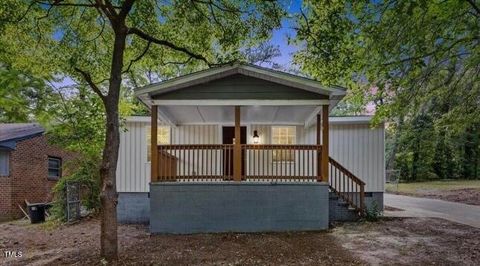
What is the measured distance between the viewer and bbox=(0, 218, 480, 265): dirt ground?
753cm

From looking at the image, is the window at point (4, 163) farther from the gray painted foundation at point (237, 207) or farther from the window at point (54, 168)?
the gray painted foundation at point (237, 207)

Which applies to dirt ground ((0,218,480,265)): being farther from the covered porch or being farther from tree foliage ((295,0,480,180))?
tree foliage ((295,0,480,180))

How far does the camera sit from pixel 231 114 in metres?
12.7

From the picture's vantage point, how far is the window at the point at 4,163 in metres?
16.4

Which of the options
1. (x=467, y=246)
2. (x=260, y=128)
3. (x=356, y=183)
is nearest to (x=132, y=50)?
(x=260, y=128)

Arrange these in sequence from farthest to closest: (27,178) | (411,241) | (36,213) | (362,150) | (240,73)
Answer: (27,178) < (36,213) < (362,150) < (240,73) < (411,241)

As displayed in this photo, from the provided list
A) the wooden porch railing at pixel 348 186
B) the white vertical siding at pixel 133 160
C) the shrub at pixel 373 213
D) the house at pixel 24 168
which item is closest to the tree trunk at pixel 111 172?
the white vertical siding at pixel 133 160

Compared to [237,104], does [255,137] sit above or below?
below

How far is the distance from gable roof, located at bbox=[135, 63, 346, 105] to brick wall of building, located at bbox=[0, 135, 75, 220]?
8331 mm

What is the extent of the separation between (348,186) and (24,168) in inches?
549

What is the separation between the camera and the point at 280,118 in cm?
1345

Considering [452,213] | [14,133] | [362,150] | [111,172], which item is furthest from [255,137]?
[14,133]

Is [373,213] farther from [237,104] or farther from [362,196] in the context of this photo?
[237,104]

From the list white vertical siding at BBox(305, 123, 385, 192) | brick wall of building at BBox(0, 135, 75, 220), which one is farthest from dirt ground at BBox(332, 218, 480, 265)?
brick wall of building at BBox(0, 135, 75, 220)
